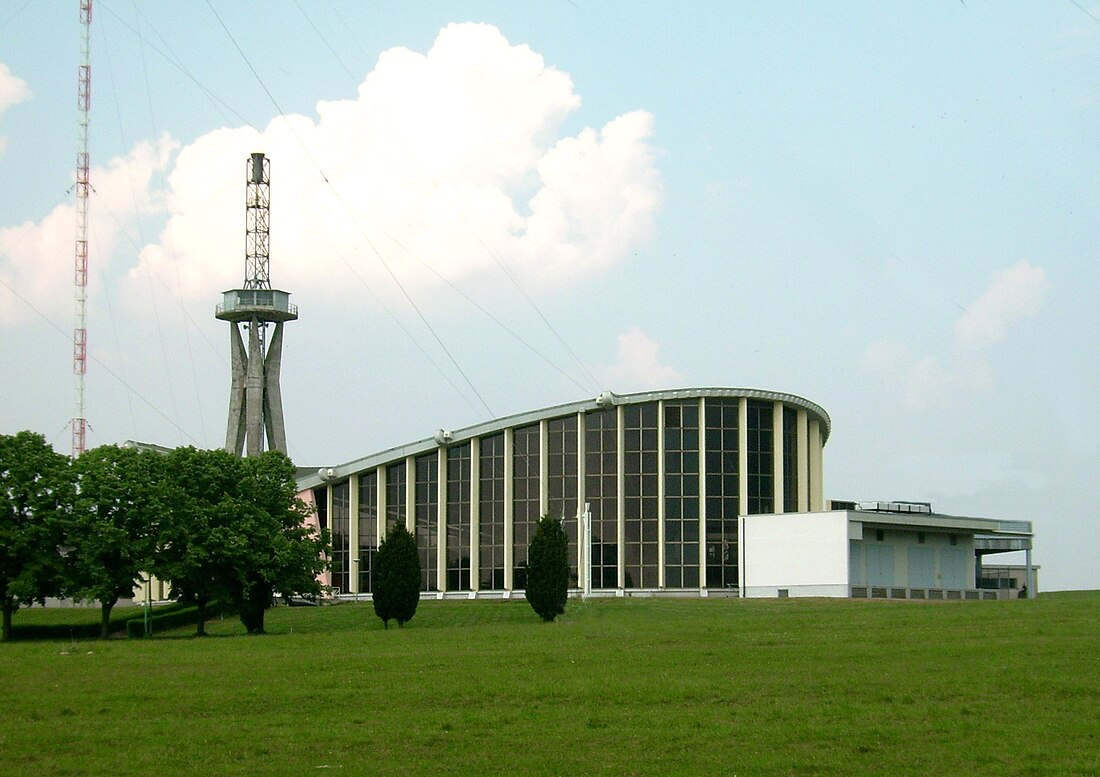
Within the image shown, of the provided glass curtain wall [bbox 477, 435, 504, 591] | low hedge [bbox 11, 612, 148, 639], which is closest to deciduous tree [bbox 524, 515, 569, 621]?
low hedge [bbox 11, 612, 148, 639]

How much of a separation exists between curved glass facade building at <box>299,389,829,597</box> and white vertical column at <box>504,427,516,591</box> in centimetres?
6

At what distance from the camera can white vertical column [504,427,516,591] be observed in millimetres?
86312

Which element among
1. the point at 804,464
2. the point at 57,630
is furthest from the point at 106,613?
the point at 804,464

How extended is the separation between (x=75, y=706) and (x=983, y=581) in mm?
80452

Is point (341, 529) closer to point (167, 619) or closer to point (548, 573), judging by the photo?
point (167, 619)

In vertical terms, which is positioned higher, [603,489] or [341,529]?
[603,489]

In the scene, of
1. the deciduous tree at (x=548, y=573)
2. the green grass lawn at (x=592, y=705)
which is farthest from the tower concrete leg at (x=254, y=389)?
the green grass lawn at (x=592, y=705)

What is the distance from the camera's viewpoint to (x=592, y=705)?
2972 cm

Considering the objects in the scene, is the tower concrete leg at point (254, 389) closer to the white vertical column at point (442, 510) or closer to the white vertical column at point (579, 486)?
the white vertical column at point (442, 510)

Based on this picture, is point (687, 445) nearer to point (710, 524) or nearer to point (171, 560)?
point (710, 524)

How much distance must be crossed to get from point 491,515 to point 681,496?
469 inches

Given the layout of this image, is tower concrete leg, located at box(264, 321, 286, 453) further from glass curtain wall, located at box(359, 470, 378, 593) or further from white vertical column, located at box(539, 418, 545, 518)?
white vertical column, located at box(539, 418, 545, 518)

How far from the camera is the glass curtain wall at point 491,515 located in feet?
285

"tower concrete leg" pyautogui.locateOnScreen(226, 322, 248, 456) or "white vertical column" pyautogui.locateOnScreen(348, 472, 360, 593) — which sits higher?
"tower concrete leg" pyautogui.locateOnScreen(226, 322, 248, 456)
